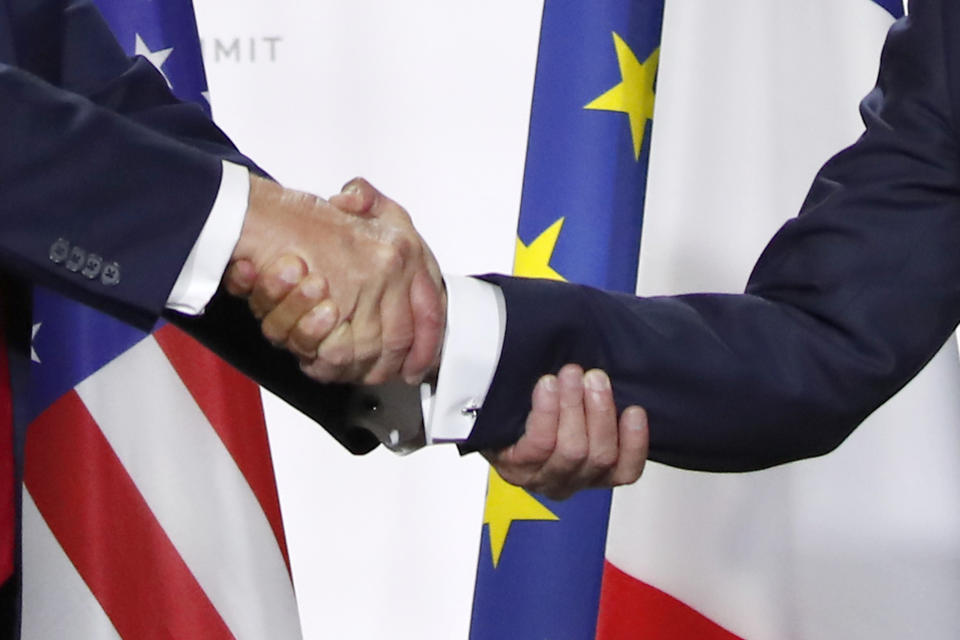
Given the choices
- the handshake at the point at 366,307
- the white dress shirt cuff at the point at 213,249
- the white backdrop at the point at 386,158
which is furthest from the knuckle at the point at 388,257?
the white backdrop at the point at 386,158

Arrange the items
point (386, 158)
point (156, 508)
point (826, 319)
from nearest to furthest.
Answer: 1. point (826, 319)
2. point (156, 508)
3. point (386, 158)

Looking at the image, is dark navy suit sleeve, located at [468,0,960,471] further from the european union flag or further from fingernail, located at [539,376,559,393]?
the european union flag

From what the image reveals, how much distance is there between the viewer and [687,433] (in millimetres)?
1157

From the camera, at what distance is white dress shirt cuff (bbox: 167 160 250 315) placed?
962 millimetres

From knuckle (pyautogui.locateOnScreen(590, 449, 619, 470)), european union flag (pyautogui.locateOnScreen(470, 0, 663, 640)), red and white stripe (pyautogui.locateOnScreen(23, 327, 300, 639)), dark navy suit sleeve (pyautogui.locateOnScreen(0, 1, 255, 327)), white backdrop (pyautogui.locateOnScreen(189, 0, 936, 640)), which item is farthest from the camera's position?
white backdrop (pyautogui.locateOnScreen(189, 0, 936, 640))

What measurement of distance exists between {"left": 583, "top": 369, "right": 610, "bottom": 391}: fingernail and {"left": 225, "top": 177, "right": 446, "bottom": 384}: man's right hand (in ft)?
0.47

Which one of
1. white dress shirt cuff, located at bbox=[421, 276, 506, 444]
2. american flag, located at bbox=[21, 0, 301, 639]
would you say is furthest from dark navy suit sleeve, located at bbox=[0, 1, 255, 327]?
american flag, located at bbox=[21, 0, 301, 639]

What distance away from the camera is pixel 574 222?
1513 mm

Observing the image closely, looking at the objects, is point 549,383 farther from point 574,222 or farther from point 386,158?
point 386,158

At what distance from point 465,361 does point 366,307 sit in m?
0.10

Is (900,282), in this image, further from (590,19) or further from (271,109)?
(271,109)

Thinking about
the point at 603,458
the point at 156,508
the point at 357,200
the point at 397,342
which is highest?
the point at 357,200

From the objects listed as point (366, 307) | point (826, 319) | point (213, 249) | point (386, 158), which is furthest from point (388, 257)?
point (386, 158)

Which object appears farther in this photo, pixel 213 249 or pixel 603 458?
pixel 603 458
